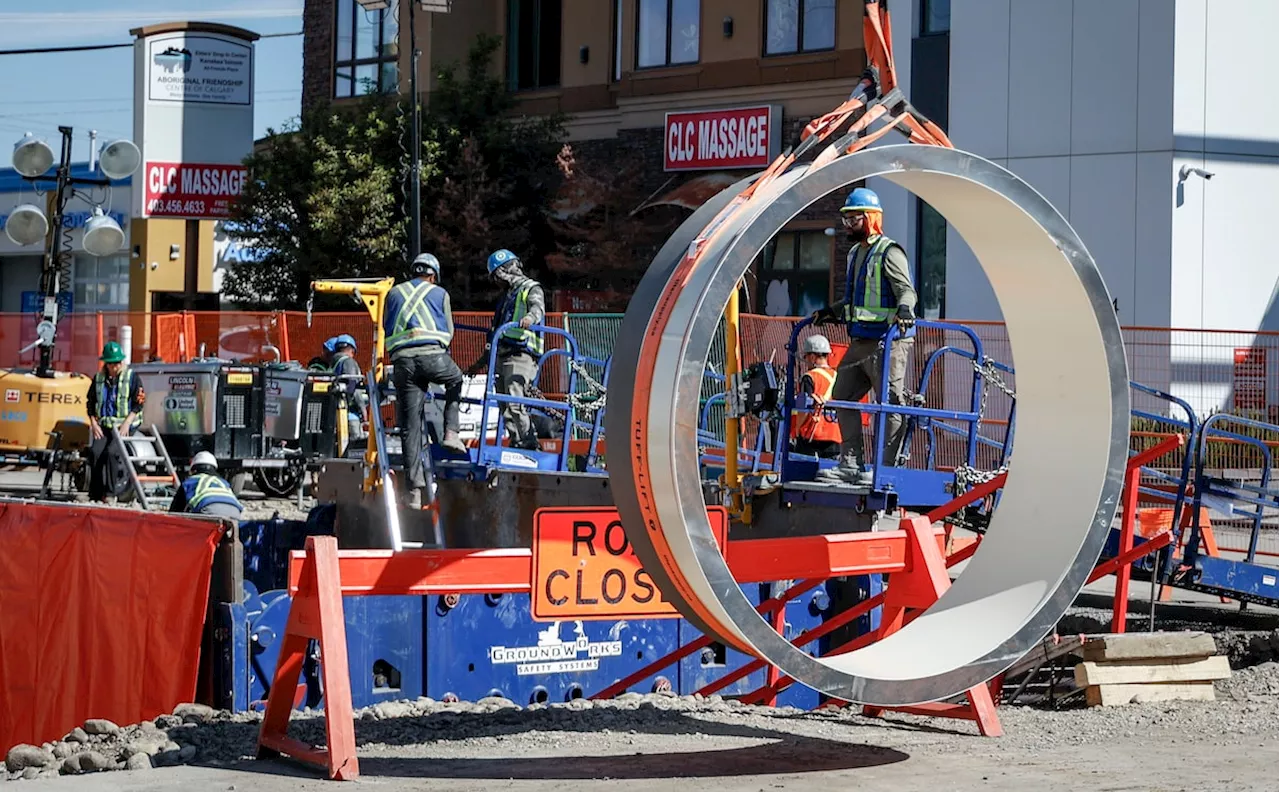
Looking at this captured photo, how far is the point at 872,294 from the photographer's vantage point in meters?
11.2

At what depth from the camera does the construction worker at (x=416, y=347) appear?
12.6 m

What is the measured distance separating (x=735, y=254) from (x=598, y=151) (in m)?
25.3

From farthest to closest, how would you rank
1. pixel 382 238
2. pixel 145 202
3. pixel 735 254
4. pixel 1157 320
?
pixel 145 202 < pixel 382 238 < pixel 1157 320 < pixel 735 254

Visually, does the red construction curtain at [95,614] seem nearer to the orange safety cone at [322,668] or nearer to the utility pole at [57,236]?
the orange safety cone at [322,668]

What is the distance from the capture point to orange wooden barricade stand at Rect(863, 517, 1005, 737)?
27.4 ft

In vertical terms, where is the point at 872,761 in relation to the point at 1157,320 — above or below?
below

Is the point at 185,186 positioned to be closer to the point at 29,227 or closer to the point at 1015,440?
the point at 29,227

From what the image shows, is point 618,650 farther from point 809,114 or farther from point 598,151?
point 598,151

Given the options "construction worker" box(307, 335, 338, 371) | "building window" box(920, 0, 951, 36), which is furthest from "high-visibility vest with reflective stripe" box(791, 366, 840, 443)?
"building window" box(920, 0, 951, 36)

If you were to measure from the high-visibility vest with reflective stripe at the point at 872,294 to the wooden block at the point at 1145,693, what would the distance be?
8.95 ft

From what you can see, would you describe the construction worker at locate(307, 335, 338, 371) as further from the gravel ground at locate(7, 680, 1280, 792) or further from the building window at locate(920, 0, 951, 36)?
the gravel ground at locate(7, 680, 1280, 792)

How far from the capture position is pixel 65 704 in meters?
10.9

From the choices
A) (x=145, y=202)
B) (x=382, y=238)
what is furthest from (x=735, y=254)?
(x=145, y=202)

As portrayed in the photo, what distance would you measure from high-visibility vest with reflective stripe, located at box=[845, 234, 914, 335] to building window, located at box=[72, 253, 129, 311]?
40523mm
